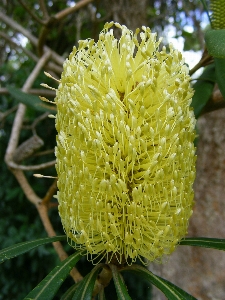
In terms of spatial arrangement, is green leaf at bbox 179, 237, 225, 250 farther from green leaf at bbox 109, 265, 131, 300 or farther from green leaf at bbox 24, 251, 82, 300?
green leaf at bbox 24, 251, 82, 300

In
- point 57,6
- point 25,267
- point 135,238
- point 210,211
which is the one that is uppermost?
point 57,6

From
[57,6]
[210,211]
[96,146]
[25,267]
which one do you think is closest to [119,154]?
[96,146]

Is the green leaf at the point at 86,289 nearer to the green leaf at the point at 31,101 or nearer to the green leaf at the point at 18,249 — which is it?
the green leaf at the point at 18,249

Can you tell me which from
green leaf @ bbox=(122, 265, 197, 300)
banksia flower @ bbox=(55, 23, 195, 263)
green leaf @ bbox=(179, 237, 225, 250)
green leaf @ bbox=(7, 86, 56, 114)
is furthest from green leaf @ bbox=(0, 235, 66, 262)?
green leaf @ bbox=(7, 86, 56, 114)

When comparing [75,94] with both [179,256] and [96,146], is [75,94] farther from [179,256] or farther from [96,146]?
[179,256]

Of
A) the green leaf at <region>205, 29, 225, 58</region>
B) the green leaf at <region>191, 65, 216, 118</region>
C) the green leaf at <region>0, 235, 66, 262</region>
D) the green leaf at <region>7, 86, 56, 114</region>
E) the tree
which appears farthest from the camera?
the tree

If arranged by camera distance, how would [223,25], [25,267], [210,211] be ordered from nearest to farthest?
[223,25]
[210,211]
[25,267]

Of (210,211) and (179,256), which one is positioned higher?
(210,211)
